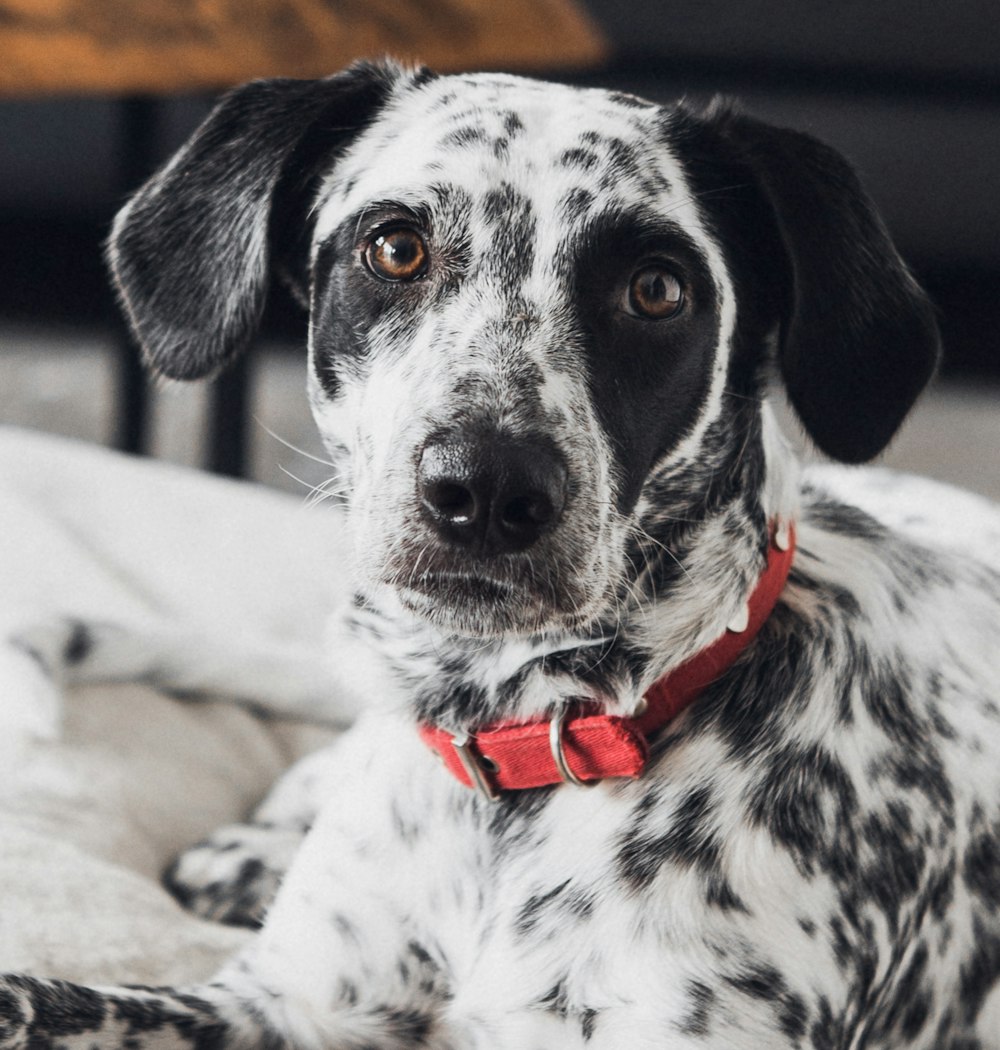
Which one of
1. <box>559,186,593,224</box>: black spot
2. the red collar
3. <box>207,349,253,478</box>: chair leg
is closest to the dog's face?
<box>559,186,593,224</box>: black spot

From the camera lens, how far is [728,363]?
53.4 inches

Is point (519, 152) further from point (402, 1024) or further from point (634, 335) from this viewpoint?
point (402, 1024)

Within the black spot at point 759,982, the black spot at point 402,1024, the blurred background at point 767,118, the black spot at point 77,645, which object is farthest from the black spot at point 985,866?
the blurred background at point 767,118

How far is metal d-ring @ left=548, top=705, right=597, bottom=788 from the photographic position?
127cm

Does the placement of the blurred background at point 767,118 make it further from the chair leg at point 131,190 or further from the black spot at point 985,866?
the black spot at point 985,866

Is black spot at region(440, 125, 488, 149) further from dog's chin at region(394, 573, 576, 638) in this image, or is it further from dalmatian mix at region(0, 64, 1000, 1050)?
dog's chin at region(394, 573, 576, 638)

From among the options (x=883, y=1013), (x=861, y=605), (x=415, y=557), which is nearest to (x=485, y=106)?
(x=415, y=557)

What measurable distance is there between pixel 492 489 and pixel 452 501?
0.04 m

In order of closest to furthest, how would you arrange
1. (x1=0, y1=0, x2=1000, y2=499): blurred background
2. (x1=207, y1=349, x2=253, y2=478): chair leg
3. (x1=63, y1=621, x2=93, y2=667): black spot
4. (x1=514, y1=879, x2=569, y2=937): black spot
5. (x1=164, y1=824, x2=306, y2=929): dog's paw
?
(x1=514, y1=879, x2=569, y2=937): black spot
(x1=164, y1=824, x2=306, y2=929): dog's paw
(x1=63, y1=621, x2=93, y2=667): black spot
(x1=207, y1=349, x2=253, y2=478): chair leg
(x1=0, y1=0, x2=1000, y2=499): blurred background

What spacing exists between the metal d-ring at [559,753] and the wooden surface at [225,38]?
158 centimetres

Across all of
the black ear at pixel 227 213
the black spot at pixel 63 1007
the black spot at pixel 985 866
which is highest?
the black ear at pixel 227 213

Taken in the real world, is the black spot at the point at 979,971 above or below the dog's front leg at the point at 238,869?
above

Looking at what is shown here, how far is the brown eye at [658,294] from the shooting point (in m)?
1.29

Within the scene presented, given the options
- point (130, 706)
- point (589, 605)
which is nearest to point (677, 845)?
point (589, 605)
